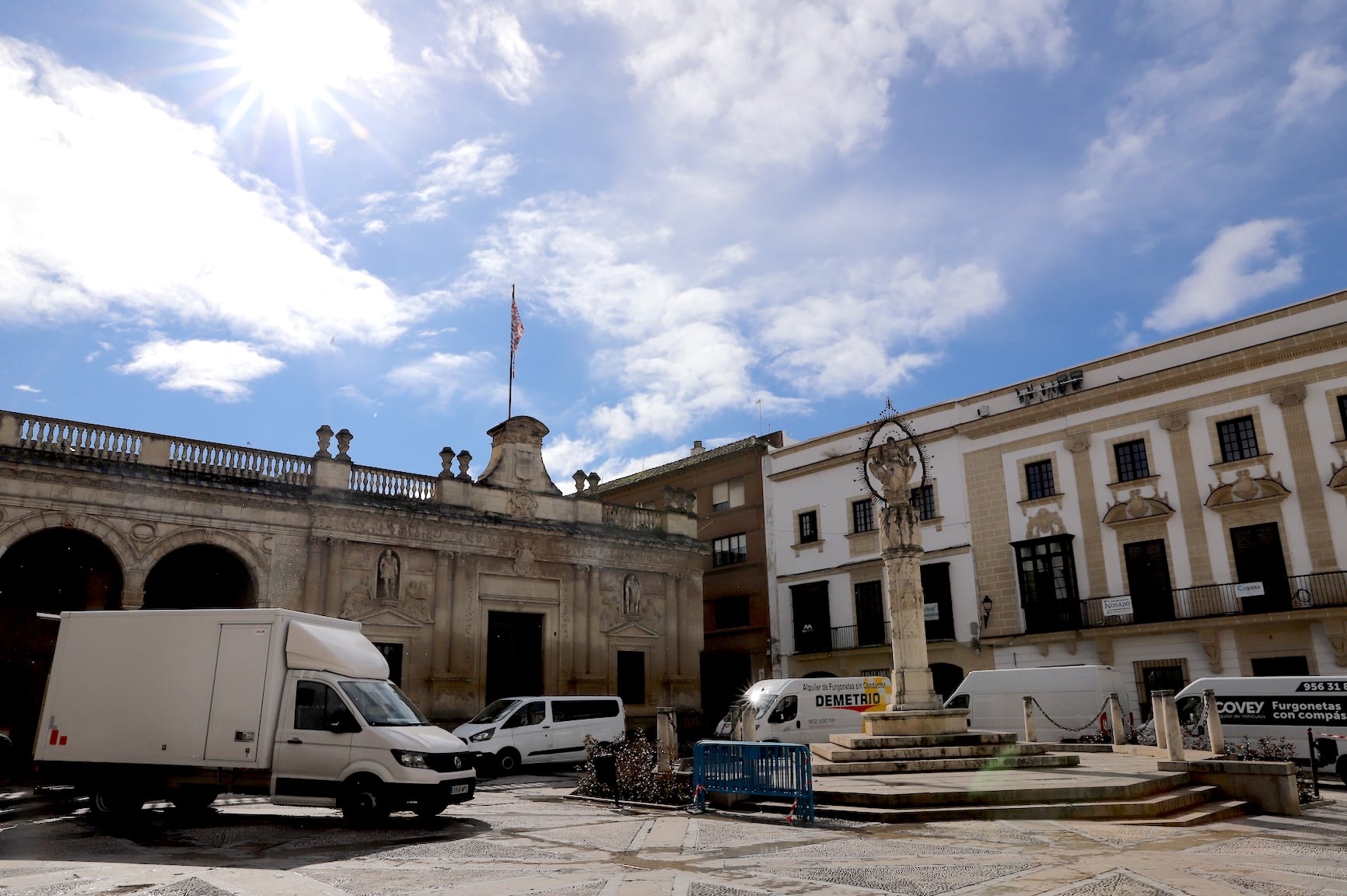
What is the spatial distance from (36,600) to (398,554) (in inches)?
335

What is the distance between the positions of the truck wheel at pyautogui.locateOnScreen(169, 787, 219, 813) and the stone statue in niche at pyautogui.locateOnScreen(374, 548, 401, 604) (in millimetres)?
10515

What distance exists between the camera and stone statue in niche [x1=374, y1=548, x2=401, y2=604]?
2400 cm

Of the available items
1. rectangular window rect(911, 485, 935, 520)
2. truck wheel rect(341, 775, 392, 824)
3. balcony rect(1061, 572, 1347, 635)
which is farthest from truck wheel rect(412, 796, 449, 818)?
rectangular window rect(911, 485, 935, 520)

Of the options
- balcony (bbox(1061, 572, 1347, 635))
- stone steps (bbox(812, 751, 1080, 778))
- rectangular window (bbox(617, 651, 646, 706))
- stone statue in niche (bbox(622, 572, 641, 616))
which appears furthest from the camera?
stone statue in niche (bbox(622, 572, 641, 616))

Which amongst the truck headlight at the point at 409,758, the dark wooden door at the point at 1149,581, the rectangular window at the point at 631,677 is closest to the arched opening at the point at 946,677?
the dark wooden door at the point at 1149,581

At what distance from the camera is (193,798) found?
12.9m

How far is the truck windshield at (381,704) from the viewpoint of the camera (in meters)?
12.0

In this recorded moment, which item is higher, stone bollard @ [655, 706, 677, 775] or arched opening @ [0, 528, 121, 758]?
arched opening @ [0, 528, 121, 758]

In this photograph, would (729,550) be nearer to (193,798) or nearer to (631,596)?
(631,596)

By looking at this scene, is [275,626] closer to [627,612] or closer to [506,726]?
[506,726]

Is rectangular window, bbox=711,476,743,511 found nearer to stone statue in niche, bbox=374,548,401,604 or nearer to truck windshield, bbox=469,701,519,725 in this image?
stone statue in niche, bbox=374,548,401,604

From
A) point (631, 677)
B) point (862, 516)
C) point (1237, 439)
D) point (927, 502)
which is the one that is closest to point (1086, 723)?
point (1237, 439)

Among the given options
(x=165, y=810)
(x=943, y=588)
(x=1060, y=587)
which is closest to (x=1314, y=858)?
(x=165, y=810)

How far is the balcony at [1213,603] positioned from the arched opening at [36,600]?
25.1m
